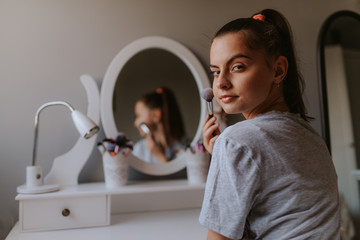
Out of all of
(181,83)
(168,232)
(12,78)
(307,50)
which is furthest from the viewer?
(307,50)

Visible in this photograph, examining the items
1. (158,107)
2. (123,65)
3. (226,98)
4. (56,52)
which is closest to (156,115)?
(158,107)

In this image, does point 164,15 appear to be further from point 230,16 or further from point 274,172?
point 274,172

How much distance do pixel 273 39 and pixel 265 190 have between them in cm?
31

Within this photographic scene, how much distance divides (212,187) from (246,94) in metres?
0.19

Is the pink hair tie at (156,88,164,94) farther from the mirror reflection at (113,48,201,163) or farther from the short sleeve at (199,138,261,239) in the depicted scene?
the short sleeve at (199,138,261,239)

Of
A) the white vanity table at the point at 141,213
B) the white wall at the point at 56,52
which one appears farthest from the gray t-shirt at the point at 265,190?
the white wall at the point at 56,52

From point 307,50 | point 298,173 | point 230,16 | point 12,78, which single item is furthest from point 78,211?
point 307,50

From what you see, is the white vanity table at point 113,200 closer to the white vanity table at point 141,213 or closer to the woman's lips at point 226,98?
the white vanity table at point 141,213

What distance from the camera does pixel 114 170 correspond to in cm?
111

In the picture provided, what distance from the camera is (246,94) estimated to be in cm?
58

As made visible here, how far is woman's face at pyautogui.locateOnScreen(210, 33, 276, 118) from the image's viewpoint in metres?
0.57

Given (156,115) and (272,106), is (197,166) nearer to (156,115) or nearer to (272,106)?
(156,115)

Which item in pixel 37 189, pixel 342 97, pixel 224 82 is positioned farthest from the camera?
pixel 342 97

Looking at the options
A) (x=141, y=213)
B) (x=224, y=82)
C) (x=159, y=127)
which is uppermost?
(x=224, y=82)
